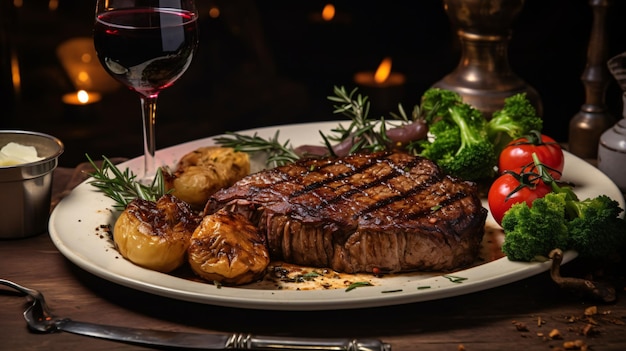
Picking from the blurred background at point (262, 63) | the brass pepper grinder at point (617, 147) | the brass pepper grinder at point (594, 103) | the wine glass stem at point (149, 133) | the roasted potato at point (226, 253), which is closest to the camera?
the roasted potato at point (226, 253)

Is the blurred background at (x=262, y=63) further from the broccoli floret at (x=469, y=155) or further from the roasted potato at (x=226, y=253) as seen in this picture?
the roasted potato at (x=226, y=253)

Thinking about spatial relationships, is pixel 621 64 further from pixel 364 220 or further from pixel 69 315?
pixel 69 315

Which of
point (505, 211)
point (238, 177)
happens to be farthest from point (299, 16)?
point (505, 211)

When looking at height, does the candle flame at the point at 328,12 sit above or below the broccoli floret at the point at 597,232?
above

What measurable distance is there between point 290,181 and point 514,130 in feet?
3.70

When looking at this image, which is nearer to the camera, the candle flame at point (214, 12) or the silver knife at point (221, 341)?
the silver knife at point (221, 341)

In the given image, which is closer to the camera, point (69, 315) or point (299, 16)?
point (69, 315)

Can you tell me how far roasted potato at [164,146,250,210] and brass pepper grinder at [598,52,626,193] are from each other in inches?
56.6

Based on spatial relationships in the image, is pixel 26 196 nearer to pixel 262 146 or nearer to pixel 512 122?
pixel 262 146

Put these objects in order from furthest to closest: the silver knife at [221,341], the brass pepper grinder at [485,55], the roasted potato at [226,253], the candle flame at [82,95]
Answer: the candle flame at [82,95] < the brass pepper grinder at [485,55] < the roasted potato at [226,253] < the silver knife at [221,341]

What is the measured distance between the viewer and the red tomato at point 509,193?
290cm

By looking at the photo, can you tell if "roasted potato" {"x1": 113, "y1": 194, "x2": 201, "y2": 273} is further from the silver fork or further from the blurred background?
the blurred background

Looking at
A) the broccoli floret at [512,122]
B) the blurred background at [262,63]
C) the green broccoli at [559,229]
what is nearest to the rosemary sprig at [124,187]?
the green broccoli at [559,229]

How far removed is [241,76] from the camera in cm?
572
